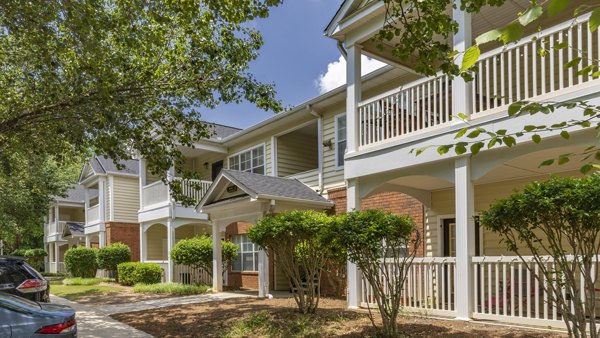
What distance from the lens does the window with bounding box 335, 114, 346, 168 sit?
14948mm

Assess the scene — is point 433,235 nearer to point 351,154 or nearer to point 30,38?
point 351,154

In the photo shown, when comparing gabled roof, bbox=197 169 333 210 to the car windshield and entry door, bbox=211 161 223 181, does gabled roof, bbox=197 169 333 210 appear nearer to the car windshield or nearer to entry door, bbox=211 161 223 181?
entry door, bbox=211 161 223 181

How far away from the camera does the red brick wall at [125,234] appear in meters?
25.9

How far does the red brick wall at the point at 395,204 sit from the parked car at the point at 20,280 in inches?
314

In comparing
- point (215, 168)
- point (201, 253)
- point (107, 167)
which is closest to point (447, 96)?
point (201, 253)

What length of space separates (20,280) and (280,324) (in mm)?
5147

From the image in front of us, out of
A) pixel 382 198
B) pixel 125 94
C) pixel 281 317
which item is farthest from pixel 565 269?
pixel 125 94

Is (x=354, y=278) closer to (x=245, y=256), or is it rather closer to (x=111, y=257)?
(x=245, y=256)

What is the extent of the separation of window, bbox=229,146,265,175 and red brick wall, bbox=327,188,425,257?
4525 millimetres

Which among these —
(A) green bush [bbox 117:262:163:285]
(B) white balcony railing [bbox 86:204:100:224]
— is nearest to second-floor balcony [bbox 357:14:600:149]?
(A) green bush [bbox 117:262:163:285]

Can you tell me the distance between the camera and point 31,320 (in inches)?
227

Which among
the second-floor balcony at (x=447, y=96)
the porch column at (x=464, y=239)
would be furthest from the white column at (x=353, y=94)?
the porch column at (x=464, y=239)

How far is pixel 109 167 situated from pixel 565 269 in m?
26.0

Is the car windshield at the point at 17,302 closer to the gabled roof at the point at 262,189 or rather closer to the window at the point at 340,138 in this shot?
the gabled roof at the point at 262,189
